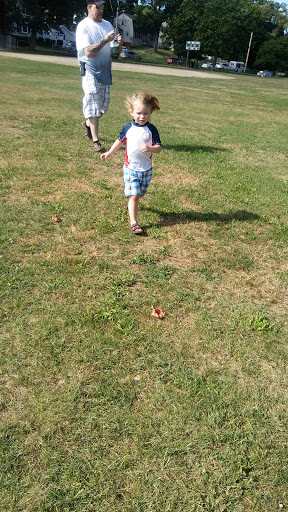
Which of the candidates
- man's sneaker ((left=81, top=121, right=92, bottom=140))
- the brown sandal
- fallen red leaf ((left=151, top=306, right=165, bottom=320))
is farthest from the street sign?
fallen red leaf ((left=151, top=306, right=165, bottom=320))

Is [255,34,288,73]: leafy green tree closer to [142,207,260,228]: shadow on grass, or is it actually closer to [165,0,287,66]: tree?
[165,0,287,66]: tree

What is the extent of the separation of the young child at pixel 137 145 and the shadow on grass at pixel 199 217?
0.49m

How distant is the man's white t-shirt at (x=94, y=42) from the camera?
6.60 meters

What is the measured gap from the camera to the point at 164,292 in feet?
10.9

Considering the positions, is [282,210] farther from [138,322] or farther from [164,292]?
[138,322]

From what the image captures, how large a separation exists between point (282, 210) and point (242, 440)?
395 centimetres

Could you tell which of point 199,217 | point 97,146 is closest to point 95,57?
point 97,146

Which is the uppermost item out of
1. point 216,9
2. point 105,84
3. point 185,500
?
point 216,9

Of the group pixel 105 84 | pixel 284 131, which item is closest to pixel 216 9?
pixel 284 131

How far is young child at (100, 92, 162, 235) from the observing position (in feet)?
13.8

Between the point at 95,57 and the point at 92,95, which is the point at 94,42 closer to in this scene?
the point at 95,57

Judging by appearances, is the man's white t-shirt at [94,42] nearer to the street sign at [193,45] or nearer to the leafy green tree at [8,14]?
the leafy green tree at [8,14]

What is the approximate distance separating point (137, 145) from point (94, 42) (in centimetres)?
357

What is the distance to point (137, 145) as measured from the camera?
424cm
